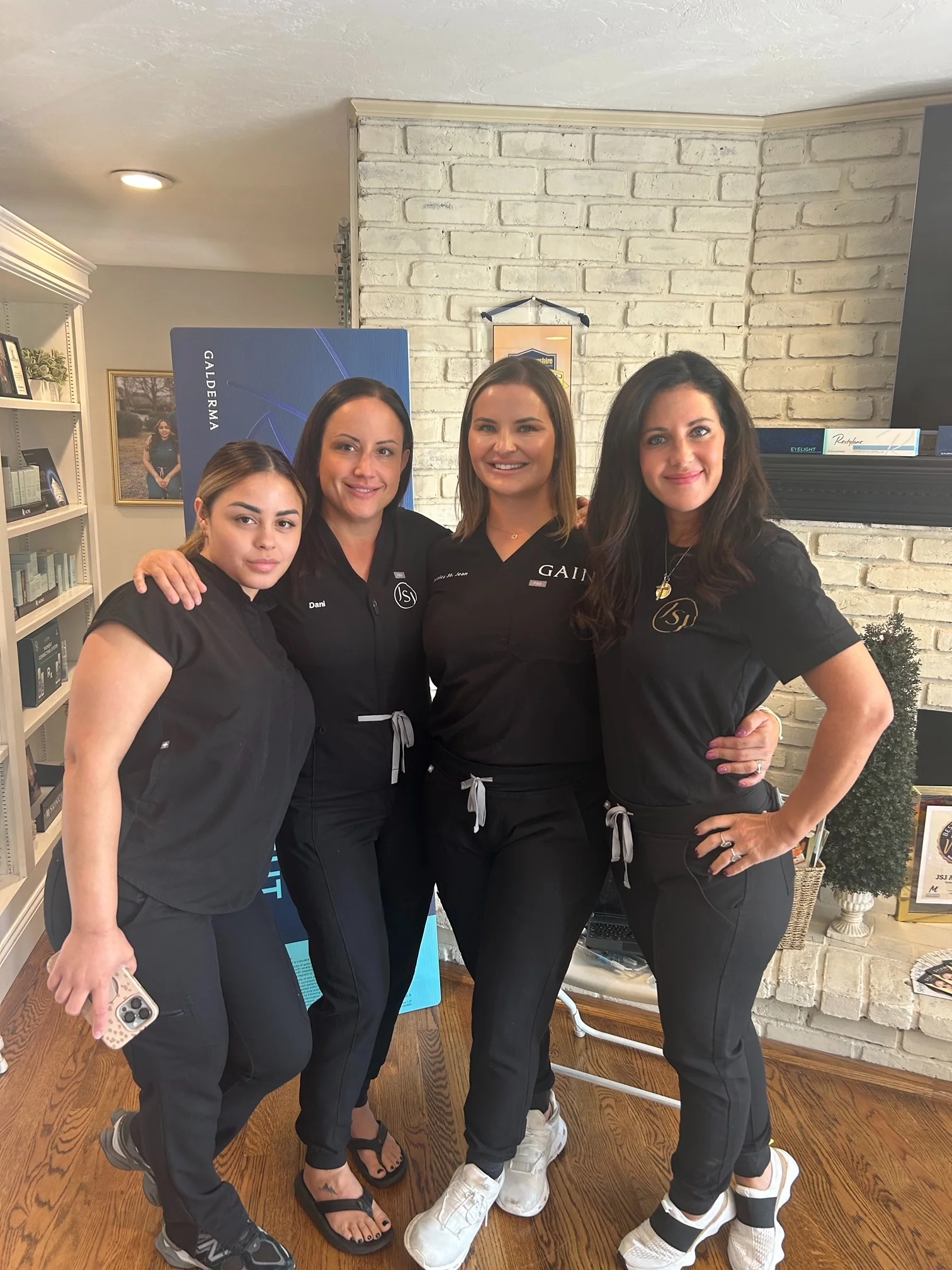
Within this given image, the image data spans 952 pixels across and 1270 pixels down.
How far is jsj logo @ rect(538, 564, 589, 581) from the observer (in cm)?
145

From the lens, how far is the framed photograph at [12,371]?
281 cm

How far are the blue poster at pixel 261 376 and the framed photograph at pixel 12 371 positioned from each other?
3.73 ft

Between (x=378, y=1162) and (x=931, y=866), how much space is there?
1707 mm

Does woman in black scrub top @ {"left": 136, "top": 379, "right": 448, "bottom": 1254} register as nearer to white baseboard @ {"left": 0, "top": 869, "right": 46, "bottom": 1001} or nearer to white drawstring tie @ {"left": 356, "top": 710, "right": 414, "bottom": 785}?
white drawstring tie @ {"left": 356, "top": 710, "right": 414, "bottom": 785}

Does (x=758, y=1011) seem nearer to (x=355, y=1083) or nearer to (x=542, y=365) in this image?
(x=355, y=1083)

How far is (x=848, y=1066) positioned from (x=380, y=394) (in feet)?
6.40

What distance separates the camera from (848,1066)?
2064mm

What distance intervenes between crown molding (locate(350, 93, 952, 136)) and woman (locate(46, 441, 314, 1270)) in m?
1.54

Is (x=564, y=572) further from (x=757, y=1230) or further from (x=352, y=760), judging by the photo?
(x=757, y=1230)

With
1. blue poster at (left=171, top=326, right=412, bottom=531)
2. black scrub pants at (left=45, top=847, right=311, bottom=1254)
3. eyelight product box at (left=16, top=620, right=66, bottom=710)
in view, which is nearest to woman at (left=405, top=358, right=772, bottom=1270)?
black scrub pants at (left=45, top=847, right=311, bottom=1254)

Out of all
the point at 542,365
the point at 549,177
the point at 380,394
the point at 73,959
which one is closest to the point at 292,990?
the point at 73,959

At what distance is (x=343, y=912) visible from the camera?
4.71 ft

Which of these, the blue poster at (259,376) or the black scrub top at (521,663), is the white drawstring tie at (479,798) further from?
the blue poster at (259,376)

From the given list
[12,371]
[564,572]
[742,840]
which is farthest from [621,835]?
[12,371]
